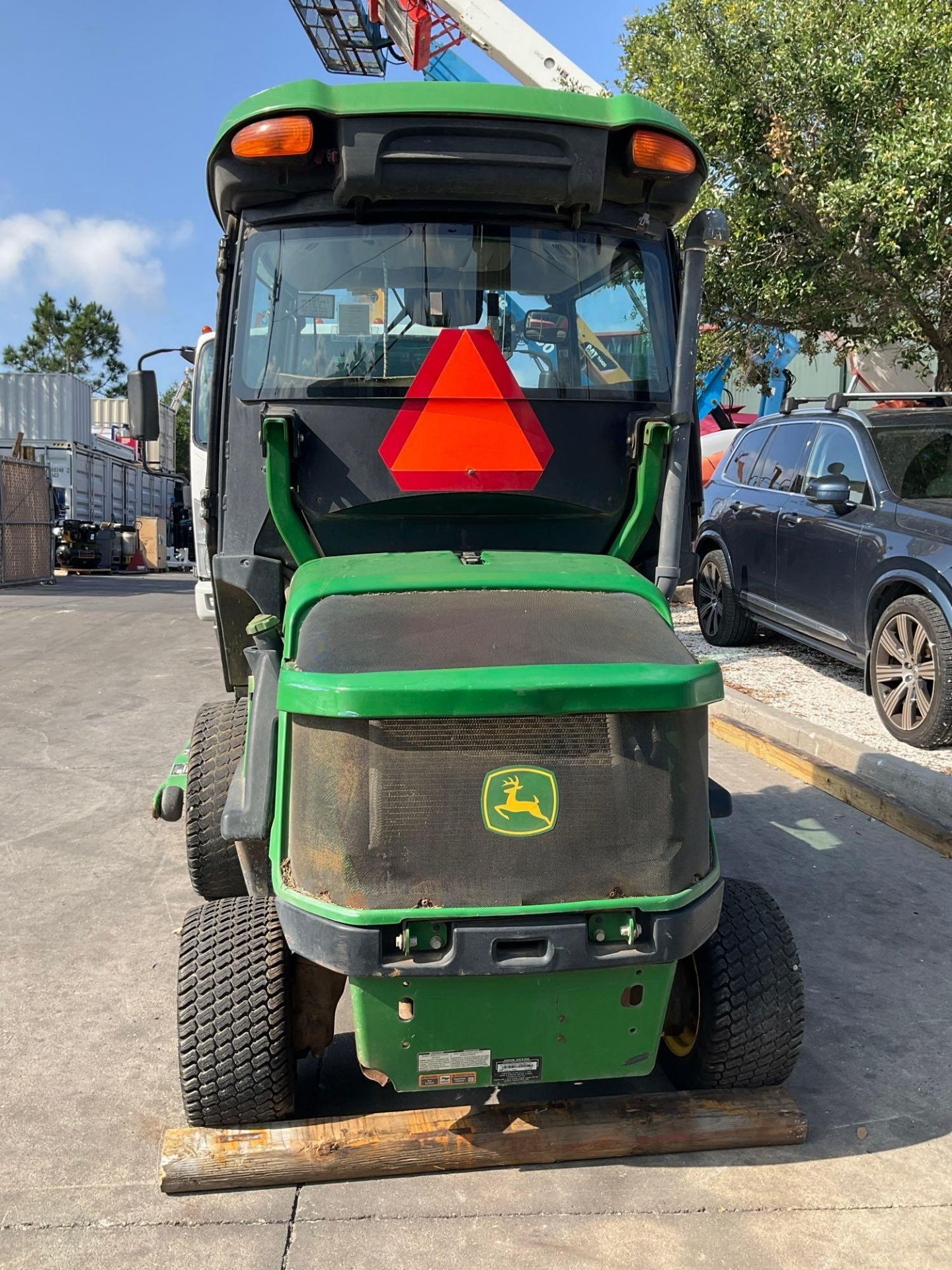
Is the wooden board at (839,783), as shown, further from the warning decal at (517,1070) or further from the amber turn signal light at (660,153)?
the amber turn signal light at (660,153)

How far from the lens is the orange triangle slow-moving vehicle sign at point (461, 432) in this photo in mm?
3230

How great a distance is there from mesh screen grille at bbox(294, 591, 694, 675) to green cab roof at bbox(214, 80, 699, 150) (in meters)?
1.41

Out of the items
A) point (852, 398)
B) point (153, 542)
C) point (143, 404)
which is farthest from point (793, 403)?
point (153, 542)

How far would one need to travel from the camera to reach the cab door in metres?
7.30

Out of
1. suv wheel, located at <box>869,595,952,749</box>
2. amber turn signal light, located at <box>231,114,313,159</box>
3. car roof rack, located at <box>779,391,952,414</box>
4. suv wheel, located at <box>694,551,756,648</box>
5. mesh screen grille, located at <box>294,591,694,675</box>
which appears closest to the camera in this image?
mesh screen grille, located at <box>294,591,694,675</box>

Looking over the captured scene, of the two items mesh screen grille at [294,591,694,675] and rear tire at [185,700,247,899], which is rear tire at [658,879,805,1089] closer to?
mesh screen grille at [294,591,694,675]

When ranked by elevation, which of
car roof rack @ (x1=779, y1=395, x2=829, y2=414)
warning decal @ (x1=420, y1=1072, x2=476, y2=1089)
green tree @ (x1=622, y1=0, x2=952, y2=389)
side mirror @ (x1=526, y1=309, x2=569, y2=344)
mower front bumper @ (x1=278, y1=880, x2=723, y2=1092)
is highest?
green tree @ (x1=622, y1=0, x2=952, y2=389)

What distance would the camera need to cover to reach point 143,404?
14.8 feet

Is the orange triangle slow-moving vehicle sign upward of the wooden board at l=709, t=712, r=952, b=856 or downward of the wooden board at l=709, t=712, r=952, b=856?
upward

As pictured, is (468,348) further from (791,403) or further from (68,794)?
(791,403)

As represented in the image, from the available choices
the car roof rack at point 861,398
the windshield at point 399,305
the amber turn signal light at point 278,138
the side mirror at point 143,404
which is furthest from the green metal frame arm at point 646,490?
the car roof rack at point 861,398

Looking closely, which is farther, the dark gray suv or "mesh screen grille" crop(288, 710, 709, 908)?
the dark gray suv

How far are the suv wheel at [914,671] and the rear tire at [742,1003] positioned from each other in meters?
3.65

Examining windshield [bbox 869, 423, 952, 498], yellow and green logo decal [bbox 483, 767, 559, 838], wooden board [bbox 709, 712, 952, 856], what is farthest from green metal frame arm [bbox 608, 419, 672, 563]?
windshield [bbox 869, 423, 952, 498]
